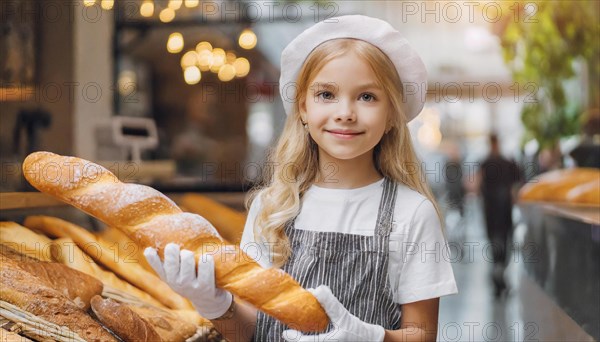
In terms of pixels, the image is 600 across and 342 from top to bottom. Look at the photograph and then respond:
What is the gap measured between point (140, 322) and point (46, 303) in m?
0.21

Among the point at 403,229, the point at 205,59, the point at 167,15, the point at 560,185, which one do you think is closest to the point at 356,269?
the point at 403,229

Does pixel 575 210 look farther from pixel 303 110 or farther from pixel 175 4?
pixel 175 4

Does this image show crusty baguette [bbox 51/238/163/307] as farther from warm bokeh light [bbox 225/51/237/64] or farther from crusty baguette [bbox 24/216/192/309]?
warm bokeh light [bbox 225/51/237/64]

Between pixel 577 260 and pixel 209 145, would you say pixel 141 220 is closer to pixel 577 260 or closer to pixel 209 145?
pixel 577 260

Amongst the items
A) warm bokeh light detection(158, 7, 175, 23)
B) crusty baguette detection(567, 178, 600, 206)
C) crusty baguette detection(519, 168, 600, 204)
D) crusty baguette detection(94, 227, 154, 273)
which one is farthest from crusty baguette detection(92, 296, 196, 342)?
warm bokeh light detection(158, 7, 175, 23)

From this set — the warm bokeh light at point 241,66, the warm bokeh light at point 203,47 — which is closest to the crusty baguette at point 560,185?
the warm bokeh light at point 203,47

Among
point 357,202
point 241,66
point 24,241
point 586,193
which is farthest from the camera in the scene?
point 241,66

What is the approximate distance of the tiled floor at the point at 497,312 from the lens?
7.11 feet

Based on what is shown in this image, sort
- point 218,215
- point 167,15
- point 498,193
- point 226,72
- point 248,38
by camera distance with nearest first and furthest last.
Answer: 1. point 218,215
2. point 167,15
3. point 248,38
4. point 498,193
5. point 226,72

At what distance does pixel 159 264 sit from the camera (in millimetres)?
1204

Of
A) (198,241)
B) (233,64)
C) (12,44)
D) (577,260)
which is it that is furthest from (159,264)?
(233,64)

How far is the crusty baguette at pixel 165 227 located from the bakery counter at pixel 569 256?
1.02m

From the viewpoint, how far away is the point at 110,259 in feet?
6.45

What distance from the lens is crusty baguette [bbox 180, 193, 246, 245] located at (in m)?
2.32
